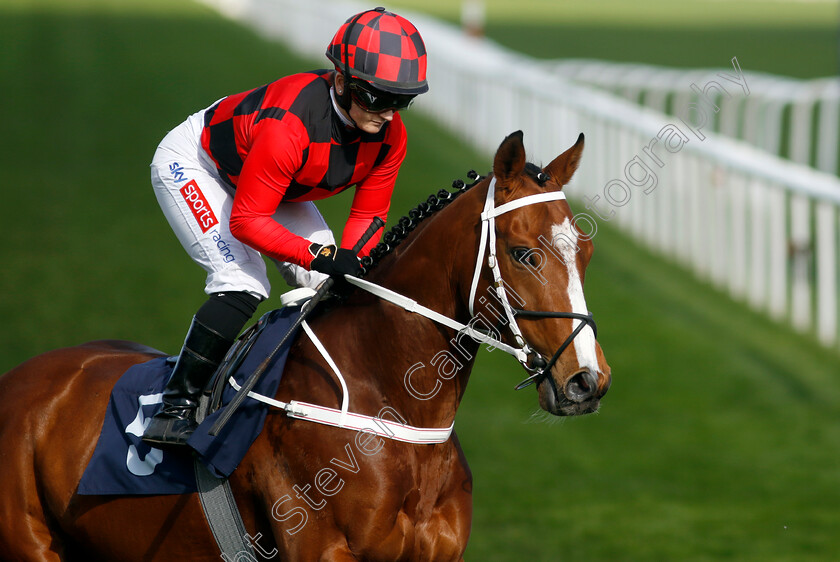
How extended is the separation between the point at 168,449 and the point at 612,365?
20.4 ft

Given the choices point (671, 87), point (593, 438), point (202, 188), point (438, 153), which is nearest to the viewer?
point (202, 188)

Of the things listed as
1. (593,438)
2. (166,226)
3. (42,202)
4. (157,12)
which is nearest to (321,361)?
(593,438)

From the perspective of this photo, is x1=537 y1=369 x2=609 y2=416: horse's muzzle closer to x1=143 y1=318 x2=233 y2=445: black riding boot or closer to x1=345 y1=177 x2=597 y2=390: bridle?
x1=345 y1=177 x2=597 y2=390: bridle

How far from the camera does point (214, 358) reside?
10.9 feet

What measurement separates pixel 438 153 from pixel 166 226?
14.7ft

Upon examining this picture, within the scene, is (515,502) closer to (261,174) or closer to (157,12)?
(261,174)

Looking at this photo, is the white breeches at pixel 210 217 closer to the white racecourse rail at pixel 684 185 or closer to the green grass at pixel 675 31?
the white racecourse rail at pixel 684 185

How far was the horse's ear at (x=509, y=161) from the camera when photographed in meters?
2.88

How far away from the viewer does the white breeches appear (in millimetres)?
3418

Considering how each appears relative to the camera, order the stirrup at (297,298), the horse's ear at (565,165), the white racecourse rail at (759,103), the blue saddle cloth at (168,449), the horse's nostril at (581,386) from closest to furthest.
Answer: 1. the horse's nostril at (581,386)
2. the horse's ear at (565,165)
3. the blue saddle cloth at (168,449)
4. the stirrup at (297,298)
5. the white racecourse rail at (759,103)

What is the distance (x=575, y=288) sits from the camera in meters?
2.87

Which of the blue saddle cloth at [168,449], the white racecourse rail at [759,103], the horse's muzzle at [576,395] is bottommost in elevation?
the white racecourse rail at [759,103]

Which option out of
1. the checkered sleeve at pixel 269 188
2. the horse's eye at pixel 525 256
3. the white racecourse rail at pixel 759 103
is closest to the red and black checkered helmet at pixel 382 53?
the checkered sleeve at pixel 269 188

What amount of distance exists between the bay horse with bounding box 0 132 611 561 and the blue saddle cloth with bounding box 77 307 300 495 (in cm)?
5
